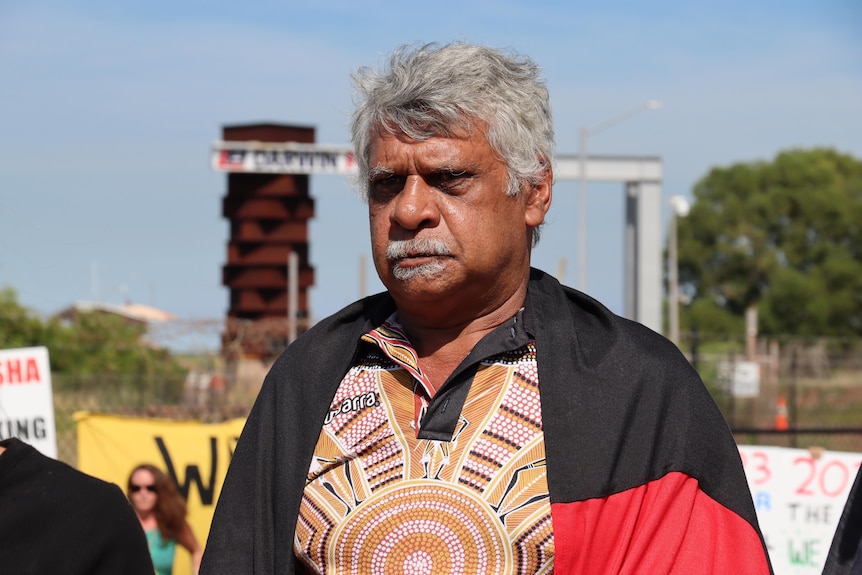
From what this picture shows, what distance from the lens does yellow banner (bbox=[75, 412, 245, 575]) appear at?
8203mm

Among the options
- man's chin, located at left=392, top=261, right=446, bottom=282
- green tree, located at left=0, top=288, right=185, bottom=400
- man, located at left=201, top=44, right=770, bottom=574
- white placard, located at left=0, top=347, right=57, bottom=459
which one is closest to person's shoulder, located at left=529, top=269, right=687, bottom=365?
man, located at left=201, top=44, right=770, bottom=574

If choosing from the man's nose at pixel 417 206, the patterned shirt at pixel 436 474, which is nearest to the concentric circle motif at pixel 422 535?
the patterned shirt at pixel 436 474

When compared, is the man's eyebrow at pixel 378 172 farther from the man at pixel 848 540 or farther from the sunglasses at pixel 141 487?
the sunglasses at pixel 141 487

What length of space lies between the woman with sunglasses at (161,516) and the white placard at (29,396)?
0.72 m

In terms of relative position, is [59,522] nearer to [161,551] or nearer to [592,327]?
[592,327]

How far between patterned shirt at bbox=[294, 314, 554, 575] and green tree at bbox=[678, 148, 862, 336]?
5002 centimetres

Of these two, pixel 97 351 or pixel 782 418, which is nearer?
pixel 97 351

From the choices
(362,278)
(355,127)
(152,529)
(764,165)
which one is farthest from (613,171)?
(764,165)

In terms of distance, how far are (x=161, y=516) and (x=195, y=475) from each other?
721mm

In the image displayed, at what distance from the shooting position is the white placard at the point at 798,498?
7.58 metres

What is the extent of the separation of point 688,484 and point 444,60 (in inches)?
40.1

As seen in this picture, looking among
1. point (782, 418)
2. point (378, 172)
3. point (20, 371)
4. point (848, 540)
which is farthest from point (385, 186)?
point (782, 418)

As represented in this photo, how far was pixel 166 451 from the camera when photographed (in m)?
8.31

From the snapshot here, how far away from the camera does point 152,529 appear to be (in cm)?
748
